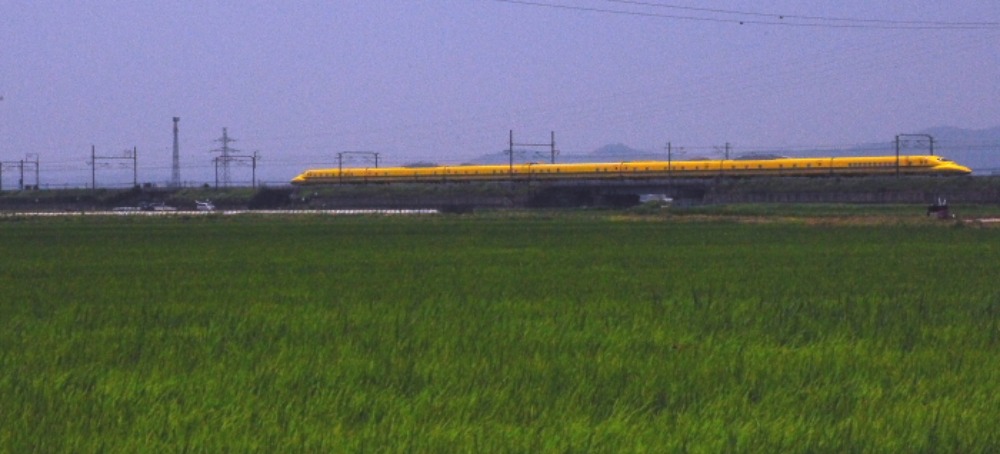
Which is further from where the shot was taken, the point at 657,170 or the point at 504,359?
the point at 657,170

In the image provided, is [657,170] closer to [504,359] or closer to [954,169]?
[954,169]

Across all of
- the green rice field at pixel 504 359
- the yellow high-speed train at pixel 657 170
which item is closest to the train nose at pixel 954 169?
the yellow high-speed train at pixel 657 170

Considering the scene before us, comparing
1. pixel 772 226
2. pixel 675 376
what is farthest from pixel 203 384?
pixel 772 226

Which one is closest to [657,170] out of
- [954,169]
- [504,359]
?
[954,169]

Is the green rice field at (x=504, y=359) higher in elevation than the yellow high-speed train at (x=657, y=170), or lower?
lower

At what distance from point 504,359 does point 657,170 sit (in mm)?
63779

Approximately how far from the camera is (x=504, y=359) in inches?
373

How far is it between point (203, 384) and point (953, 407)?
5003 millimetres

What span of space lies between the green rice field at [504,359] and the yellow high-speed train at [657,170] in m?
47.0

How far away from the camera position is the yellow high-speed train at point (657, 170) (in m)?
65.8

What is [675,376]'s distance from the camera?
28.6ft

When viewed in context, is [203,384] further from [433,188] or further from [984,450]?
[433,188]

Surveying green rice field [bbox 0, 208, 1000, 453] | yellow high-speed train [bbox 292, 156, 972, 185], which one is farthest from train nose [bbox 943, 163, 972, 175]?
green rice field [bbox 0, 208, 1000, 453]

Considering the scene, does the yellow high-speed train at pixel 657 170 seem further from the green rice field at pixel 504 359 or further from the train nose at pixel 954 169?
the green rice field at pixel 504 359
